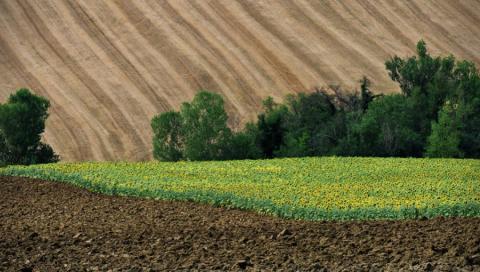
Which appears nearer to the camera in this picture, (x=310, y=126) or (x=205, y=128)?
(x=205, y=128)

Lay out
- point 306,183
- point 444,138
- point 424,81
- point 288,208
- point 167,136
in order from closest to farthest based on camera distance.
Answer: point 288,208
point 306,183
point 444,138
point 167,136
point 424,81

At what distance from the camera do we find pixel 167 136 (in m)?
50.9

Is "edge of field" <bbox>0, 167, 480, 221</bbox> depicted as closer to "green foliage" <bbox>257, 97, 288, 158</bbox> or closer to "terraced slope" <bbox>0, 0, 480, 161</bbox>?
"green foliage" <bbox>257, 97, 288, 158</bbox>

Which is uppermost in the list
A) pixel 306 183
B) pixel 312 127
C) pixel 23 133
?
pixel 23 133

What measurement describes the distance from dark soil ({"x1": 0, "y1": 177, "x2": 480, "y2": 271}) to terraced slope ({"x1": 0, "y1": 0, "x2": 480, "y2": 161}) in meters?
23.0

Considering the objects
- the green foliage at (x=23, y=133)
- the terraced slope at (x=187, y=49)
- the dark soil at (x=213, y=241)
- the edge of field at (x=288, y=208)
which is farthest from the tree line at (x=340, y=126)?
the dark soil at (x=213, y=241)

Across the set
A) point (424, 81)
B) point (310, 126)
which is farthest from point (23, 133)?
point (424, 81)

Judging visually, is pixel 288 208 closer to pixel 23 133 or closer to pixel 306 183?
pixel 306 183

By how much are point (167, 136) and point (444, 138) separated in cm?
1253

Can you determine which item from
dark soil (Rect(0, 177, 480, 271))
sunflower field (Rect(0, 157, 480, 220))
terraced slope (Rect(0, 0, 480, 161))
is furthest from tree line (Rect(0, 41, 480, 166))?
dark soil (Rect(0, 177, 480, 271))

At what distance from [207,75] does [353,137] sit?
10724mm

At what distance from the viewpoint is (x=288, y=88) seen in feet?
189

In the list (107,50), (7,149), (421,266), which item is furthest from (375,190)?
(107,50)

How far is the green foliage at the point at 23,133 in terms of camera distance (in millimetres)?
49344
